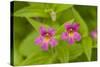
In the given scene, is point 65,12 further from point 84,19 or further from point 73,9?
point 84,19

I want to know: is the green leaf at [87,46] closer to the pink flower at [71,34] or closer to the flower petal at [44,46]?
the pink flower at [71,34]

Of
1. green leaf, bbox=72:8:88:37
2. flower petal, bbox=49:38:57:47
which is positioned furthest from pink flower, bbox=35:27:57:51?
green leaf, bbox=72:8:88:37

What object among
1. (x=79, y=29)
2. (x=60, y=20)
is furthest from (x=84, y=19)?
(x=60, y=20)

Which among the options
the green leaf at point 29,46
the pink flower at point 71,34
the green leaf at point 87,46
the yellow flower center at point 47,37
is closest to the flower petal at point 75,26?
the pink flower at point 71,34

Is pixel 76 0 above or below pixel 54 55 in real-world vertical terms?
above

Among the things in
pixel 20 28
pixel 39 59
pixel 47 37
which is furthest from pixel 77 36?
pixel 20 28

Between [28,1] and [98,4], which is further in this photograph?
[98,4]

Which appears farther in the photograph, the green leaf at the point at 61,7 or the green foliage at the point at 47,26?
the green leaf at the point at 61,7
